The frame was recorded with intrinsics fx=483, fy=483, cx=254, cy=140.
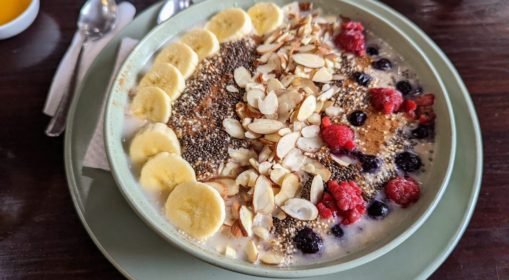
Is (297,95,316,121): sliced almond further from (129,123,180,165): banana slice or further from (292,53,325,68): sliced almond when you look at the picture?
(129,123,180,165): banana slice

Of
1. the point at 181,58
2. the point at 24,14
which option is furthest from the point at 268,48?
the point at 24,14

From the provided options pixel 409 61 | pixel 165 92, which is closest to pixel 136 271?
pixel 165 92

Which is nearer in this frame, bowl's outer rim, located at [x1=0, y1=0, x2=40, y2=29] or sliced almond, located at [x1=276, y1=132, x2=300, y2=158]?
sliced almond, located at [x1=276, y1=132, x2=300, y2=158]

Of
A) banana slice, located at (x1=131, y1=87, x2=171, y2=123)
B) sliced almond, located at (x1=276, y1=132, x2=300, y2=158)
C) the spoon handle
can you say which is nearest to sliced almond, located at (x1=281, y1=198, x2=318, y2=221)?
sliced almond, located at (x1=276, y1=132, x2=300, y2=158)

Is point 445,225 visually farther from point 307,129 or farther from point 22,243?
point 22,243

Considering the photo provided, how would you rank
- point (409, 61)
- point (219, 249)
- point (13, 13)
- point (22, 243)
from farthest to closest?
1. point (13, 13)
2. point (409, 61)
3. point (22, 243)
4. point (219, 249)
